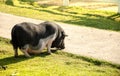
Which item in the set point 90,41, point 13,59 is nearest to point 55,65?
point 13,59

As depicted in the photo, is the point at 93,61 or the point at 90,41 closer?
the point at 93,61

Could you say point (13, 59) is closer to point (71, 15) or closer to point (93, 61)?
point (93, 61)

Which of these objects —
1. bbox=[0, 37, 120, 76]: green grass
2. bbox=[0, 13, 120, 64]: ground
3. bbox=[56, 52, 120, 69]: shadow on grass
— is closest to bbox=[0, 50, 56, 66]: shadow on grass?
bbox=[0, 37, 120, 76]: green grass

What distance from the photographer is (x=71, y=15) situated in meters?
16.4

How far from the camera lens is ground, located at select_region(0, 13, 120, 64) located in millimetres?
10594

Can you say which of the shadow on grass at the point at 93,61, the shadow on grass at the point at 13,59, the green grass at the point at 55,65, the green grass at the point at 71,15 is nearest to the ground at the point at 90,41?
the shadow on grass at the point at 93,61

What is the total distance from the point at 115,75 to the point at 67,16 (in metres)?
7.58

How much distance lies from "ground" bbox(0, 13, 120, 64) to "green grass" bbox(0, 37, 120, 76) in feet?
1.36

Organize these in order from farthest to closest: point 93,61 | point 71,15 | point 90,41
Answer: point 71,15
point 90,41
point 93,61

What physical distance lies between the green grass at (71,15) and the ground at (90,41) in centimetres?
82

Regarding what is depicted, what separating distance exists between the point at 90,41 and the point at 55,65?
2832 mm

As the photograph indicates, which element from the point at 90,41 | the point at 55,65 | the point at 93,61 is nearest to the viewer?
the point at 55,65

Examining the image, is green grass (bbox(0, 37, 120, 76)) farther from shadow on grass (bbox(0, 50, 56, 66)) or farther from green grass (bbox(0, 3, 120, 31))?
green grass (bbox(0, 3, 120, 31))

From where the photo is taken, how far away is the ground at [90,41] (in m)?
10.6
